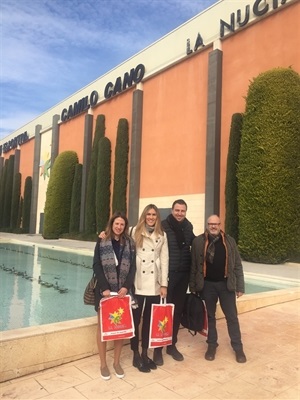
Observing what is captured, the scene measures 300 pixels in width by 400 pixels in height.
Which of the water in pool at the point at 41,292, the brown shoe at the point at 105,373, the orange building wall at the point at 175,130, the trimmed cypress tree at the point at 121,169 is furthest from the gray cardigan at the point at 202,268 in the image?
the trimmed cypress tree at the point at 121,169

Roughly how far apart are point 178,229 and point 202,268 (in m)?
0.48

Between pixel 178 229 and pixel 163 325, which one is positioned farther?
pixel 178 229

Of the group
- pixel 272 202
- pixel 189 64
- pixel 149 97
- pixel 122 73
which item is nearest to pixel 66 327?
pixel 272 202

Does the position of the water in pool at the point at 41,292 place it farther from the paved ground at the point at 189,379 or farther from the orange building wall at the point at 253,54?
the orange building wall at the point at 253,54

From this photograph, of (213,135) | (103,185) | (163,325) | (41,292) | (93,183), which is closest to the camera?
(163,325)

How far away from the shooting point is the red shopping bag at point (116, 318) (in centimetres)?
321

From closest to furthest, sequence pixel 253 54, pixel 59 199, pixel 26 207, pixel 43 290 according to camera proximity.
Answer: pixel 43 290 → pixel 253 54 → pixel 59 199 → pixel 26 207

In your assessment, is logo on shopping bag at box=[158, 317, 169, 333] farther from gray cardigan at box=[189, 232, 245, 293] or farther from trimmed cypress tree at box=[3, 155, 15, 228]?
trimmed cypress tree at box=[3, 155, 15, 228]

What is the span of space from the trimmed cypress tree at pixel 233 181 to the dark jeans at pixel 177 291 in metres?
10.5

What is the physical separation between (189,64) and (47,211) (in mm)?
14183

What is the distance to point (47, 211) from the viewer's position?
25.1 meters

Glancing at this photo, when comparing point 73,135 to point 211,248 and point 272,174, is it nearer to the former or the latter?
point 272,174

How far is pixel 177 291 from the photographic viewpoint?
3717mm

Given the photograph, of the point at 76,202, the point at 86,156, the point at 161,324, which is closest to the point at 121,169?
the point at 86,156
